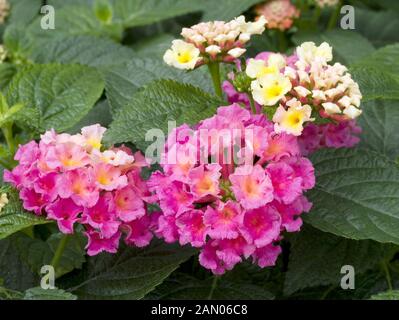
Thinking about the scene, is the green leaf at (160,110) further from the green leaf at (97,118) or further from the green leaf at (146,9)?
the green leaf at (146,9)

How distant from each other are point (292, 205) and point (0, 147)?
459 millimetres

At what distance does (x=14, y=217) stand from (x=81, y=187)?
10cm

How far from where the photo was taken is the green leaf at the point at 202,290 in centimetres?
118

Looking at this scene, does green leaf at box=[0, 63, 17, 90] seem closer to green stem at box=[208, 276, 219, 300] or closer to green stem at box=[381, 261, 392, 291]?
green stem at box=[208, 276, 219, 300]

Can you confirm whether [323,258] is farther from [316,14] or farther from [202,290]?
[316,14]

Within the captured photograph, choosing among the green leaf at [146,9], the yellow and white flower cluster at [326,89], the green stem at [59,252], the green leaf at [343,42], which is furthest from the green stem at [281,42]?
the green stem at [59,252]

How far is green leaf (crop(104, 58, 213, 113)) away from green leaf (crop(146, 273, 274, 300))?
12.2 inches

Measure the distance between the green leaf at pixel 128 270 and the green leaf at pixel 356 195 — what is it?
21cm

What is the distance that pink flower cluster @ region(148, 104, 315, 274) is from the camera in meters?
0.99

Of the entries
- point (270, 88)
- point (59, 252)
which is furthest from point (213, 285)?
point (270, 88)

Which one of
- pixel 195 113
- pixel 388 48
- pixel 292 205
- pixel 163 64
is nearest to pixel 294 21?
pixel 388 48

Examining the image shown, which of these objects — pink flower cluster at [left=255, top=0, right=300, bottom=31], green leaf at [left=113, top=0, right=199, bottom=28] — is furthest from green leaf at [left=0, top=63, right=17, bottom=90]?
pink flower cluster at [left=255, top=0, right=300, bottom=31]

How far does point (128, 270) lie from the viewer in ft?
3.83

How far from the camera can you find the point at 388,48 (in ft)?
4.62
